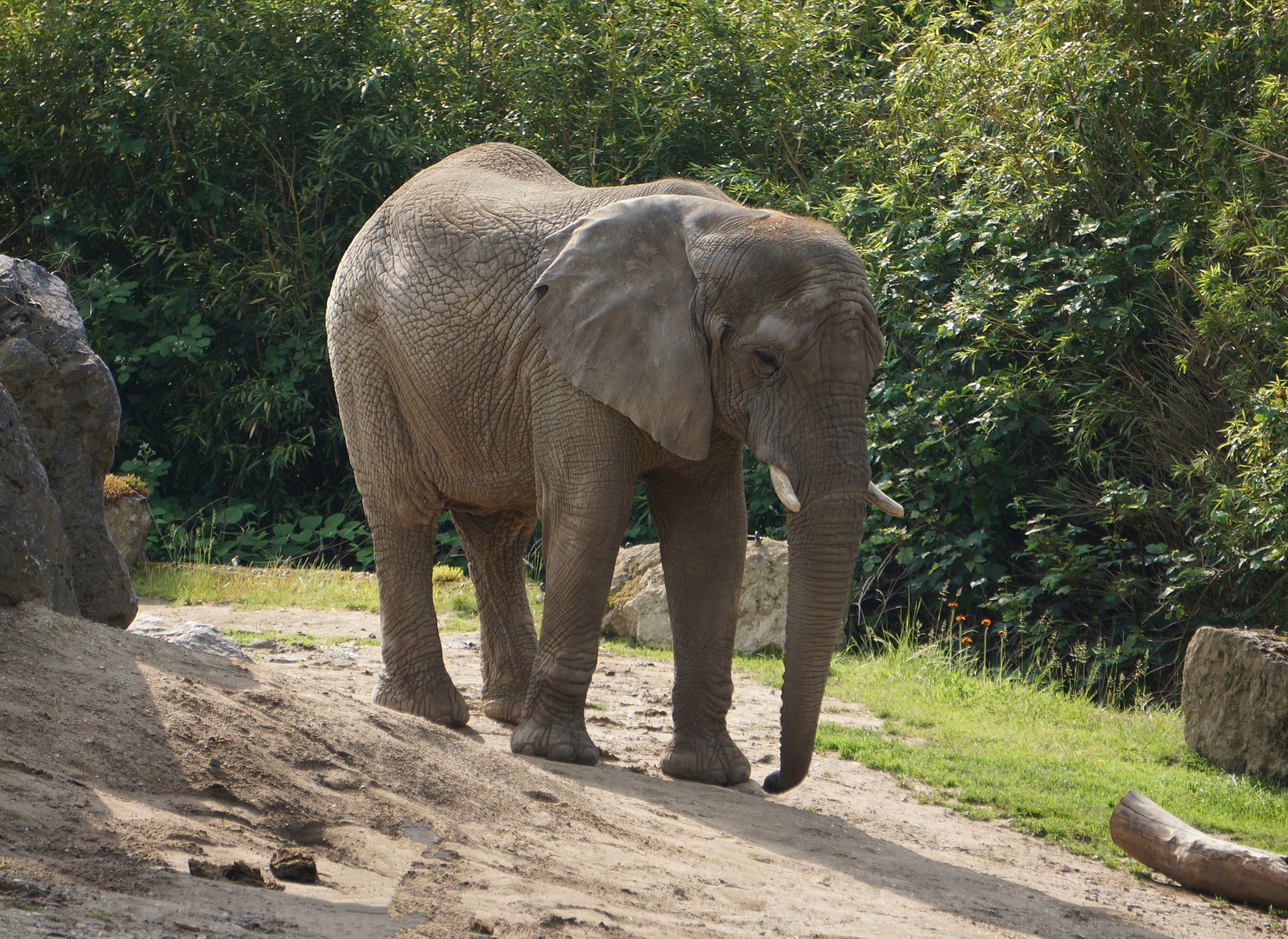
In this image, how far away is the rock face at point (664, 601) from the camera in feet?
31.9

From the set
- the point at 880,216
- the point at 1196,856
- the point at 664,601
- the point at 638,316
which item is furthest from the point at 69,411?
the point at 880,216

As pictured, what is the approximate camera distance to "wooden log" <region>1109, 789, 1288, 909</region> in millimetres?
5156

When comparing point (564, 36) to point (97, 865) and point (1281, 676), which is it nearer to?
point (1281, 676)

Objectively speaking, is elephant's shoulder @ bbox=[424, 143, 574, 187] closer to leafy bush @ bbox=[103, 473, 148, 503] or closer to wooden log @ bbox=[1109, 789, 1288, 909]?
wooden log @ bbox=[1109, 789, 1288, 909]

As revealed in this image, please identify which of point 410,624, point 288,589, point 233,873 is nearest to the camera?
point 233,873

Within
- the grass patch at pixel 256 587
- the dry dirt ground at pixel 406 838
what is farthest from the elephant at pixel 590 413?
the grass patch at pixel 256 587

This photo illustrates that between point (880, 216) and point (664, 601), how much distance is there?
4.41m

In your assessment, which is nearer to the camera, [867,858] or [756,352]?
[867,858]

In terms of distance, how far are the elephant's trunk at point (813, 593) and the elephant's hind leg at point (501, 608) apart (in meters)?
2.13

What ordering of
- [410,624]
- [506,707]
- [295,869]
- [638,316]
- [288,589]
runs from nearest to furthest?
[295,869] < [638,316] < [410,624] < [506,707] < [288,589]

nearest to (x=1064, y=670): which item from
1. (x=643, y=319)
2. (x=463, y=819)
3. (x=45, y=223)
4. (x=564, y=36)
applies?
(x=643, y=319)

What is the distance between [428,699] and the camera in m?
6.57

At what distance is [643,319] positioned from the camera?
5.62 metres

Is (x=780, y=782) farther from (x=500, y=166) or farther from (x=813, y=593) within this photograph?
(x=500, y=166)
